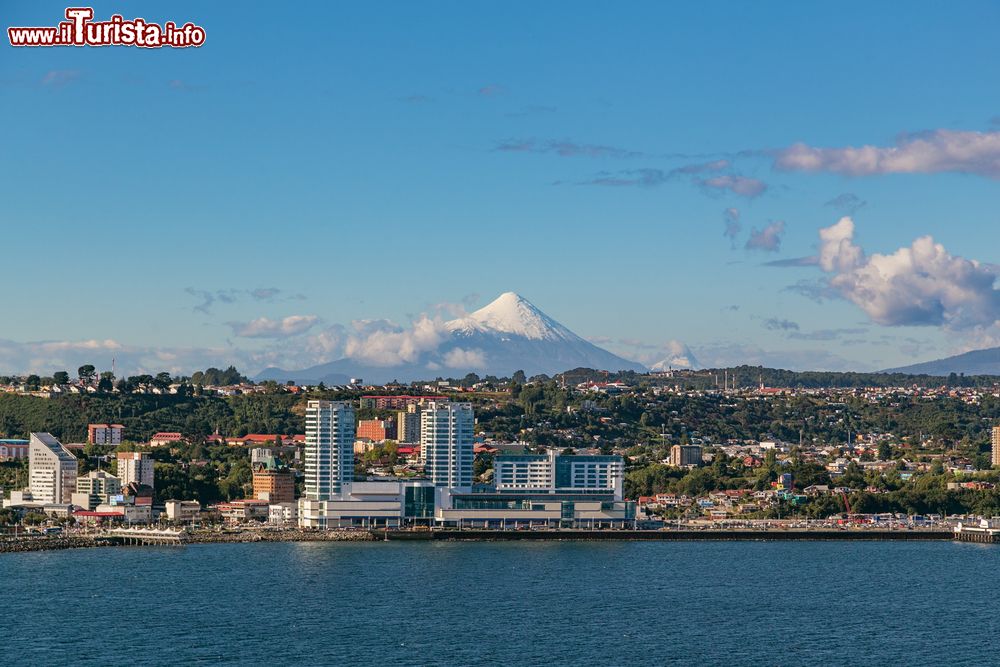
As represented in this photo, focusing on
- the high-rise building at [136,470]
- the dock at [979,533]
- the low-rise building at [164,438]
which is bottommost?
the dock at [979,533]

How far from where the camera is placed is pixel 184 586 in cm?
5334

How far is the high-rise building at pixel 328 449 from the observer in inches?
3159

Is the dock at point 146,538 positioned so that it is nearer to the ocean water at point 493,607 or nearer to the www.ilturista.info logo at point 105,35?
the ocean water at point 493,607

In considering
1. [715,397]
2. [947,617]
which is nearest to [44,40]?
[947,617]

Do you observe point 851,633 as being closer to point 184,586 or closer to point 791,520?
point 184,586

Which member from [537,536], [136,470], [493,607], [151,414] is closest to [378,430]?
[151,414]

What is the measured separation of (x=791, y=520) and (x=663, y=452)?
109ft

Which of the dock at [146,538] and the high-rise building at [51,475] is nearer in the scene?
the dock at [146,538]

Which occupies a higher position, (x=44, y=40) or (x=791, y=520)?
(x=44, y=40)

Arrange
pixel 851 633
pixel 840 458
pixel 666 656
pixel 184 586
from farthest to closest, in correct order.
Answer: pixel 840 458
pixel 184 586
pixel 851 633
pixel 666 656

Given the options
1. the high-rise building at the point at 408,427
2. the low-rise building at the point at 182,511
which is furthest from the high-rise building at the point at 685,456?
the low-rise building at the point at 182,511

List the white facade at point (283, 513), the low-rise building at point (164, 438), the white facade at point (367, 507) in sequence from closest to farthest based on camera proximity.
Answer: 1. the white facade at point (367, 507)
2. the white facade at point (283, 513)
3. the low-rise building at point (164, 438)

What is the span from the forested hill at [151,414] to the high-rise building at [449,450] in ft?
107

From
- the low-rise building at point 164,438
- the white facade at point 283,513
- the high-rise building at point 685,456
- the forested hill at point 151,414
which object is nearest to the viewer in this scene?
the white facade at point 283,513
